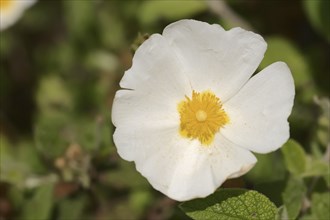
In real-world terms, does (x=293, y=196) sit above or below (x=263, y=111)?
below

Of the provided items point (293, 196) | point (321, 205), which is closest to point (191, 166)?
point (293, 196)

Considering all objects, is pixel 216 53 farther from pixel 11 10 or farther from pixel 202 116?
pixel 11 10

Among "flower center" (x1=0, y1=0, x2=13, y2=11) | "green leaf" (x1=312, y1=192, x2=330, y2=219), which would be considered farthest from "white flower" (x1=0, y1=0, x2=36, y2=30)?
"green leaf" (x1=312, y1=192, x2=330, y2=219)

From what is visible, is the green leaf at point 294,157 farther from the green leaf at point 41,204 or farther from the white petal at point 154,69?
the green leaf at point 41,204

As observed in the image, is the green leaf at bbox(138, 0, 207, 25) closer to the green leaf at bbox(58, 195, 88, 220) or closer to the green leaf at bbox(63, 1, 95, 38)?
the green leaf at bbox(63, 1, 95, 38)

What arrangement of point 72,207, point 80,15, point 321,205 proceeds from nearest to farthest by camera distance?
point 321,205, point 72,207, point 80,15

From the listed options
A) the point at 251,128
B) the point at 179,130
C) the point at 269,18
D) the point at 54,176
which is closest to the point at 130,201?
the point at 54,176

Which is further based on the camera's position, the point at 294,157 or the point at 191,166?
the point at 294,157
